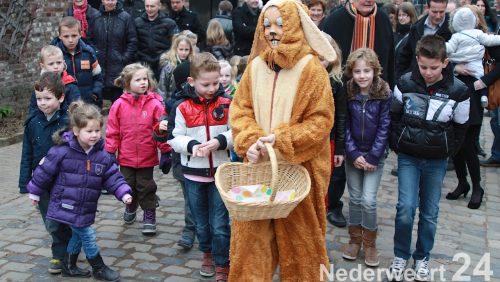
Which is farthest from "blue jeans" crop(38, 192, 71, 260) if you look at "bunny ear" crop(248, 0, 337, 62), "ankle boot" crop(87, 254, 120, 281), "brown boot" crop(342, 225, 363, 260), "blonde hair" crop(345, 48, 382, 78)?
"blonde hair" crop(345, 48, 382, 78)

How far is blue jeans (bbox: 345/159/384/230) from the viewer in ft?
16.5

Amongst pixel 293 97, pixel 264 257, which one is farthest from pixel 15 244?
pixel 293 97

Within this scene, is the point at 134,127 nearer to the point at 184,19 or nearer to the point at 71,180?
the point at 71,180

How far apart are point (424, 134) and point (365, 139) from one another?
583 mm

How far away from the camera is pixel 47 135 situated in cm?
499

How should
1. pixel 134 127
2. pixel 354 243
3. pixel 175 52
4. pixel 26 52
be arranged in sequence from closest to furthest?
1. pixel 354 243
2. pixel 134 127
3. pixel 175 52
4. pixel 26 52

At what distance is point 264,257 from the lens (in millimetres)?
4113

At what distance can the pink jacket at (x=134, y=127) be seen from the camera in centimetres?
558

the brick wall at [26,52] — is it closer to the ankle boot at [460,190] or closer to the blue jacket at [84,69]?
the blue jacket at [84,69]

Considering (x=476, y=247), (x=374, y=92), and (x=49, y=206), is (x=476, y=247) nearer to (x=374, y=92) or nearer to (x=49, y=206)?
(x=374, y=92)

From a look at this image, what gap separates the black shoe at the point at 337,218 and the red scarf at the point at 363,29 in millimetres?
1599

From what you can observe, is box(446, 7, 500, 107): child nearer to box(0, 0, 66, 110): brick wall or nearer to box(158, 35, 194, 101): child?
box(158, 35, 194, 101): child

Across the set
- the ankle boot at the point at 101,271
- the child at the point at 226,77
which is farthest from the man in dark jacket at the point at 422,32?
the ankle boot at the point at 101,271

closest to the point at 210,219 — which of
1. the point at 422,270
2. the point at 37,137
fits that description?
the point at 37,137
